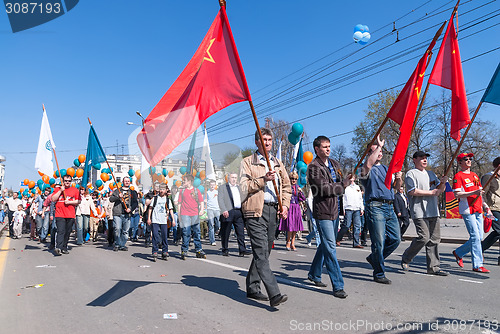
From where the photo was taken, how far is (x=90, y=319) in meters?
4.16

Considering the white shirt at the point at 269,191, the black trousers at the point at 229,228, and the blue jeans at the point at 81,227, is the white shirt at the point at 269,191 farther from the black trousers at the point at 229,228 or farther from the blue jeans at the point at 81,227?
the blue jeans at the point at 81,227

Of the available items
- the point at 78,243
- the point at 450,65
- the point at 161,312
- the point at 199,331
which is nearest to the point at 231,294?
the point at 161,312

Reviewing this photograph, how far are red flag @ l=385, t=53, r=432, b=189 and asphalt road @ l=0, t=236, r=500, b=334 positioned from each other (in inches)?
66.2

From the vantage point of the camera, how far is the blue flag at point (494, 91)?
584 cm

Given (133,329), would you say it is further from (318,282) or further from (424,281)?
(424,281)

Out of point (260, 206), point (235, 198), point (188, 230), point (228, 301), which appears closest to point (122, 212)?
point (188, 230)

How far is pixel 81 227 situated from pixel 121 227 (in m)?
2.76

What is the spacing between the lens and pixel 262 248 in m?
4.61

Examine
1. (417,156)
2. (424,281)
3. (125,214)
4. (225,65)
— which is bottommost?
(424,281)

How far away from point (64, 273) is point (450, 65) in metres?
7.35

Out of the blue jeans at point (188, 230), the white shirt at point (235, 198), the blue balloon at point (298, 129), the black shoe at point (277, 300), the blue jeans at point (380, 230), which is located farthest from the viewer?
the blue balloon at point (298, 129)

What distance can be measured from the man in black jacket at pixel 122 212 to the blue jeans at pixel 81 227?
229 centimetres

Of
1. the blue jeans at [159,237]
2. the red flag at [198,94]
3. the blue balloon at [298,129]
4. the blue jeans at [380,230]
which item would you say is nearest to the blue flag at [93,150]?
the blue jeans at [159,237]

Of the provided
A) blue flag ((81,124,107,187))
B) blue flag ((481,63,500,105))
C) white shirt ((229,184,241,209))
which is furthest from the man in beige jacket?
blue flag ((81,124,107,187))
